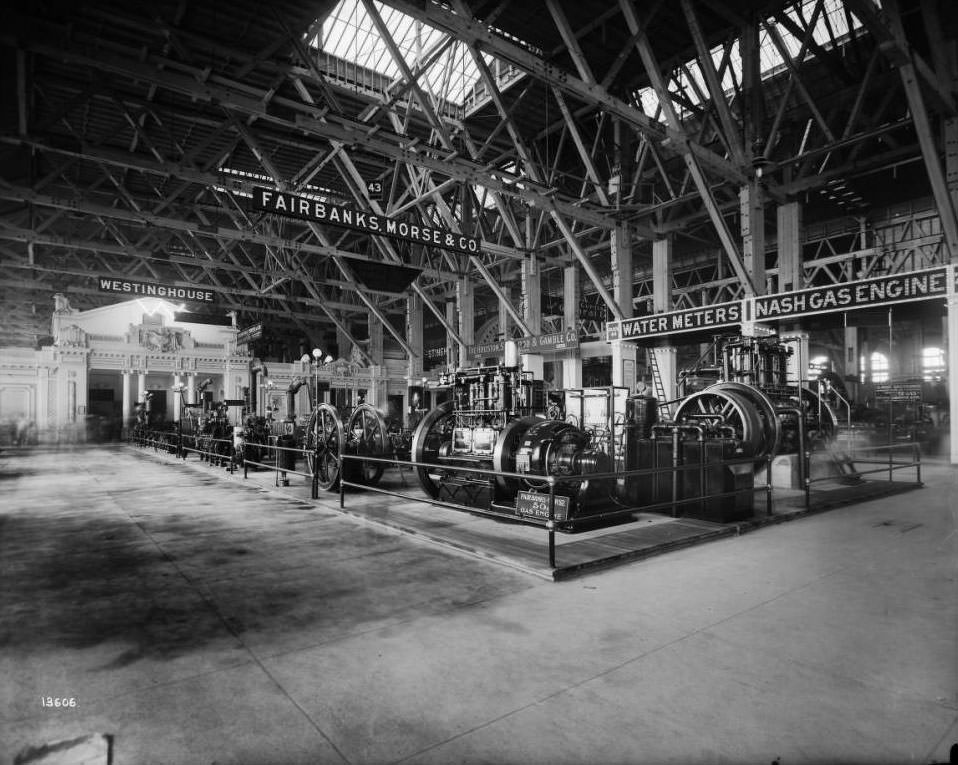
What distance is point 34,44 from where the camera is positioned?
38.2 feet

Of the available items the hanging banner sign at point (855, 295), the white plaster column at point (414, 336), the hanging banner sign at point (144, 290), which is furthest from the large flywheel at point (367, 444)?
the white plaster column at point (414, 336)

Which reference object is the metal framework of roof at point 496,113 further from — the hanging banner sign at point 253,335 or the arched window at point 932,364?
the arched window at point 932,364

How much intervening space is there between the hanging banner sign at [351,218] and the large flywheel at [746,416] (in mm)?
7372

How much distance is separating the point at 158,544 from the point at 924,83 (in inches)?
721

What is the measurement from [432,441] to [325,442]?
2536mm

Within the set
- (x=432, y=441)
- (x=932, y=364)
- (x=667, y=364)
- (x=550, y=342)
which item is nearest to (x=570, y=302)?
(x=550, y=342)

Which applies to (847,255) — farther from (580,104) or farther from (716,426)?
(716,426)

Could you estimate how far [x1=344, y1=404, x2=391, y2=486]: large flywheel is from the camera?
10445 millimetres

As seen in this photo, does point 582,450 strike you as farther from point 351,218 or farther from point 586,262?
point 586,262

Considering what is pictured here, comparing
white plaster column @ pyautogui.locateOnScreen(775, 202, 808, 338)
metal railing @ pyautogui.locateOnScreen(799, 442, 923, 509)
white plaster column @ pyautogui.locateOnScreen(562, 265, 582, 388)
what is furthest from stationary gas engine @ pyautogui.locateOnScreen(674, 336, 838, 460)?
white plaster column @ pyautogui.locateOnScreen(562, 265, 582, 388)

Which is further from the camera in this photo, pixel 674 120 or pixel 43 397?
pixel 43 397

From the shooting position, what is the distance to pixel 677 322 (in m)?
17.3

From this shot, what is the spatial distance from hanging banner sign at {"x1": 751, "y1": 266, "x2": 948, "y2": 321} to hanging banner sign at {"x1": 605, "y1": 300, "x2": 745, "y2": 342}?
2.32ft

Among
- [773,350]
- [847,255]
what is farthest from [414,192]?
[847,255]
